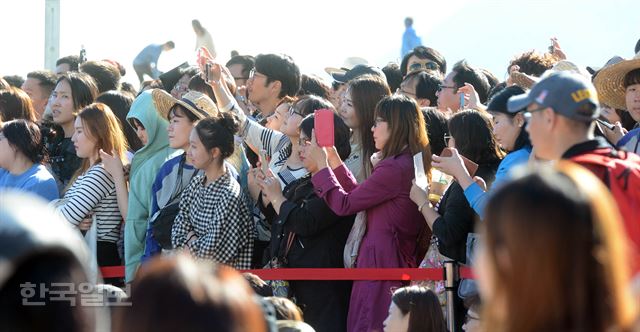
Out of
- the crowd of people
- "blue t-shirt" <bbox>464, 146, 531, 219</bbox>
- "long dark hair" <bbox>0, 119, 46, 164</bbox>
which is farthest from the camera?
"long dark hair" <bbox>0, 119, 46, 164</bbox>

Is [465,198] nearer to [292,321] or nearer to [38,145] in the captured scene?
[292,321]

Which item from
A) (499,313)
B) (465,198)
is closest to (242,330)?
(499,313)

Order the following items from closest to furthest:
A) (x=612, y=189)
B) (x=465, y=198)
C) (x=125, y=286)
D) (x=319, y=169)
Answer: (x=612, y=189) < (x=465, y=198) < (x=319, y=169) < (x=125, y=286)

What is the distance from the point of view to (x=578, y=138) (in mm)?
4555

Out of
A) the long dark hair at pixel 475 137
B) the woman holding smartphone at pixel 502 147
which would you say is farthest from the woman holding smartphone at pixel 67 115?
the woman holding smartphone at pixel 502 147

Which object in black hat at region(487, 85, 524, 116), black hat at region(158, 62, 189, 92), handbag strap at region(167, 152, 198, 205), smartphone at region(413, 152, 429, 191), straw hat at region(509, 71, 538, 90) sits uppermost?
black hat at region(487, 85, 524, 116)

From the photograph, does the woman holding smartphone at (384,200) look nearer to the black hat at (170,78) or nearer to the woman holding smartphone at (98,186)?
the woman holding smartphone at (98,186)

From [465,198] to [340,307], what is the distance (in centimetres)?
127

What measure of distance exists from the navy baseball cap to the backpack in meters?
0.22

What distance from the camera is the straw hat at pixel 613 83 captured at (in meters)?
7.07

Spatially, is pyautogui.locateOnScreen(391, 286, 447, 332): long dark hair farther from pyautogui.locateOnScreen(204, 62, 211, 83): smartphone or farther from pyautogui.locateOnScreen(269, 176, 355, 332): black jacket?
pyautogui.locateOnScreen(204, 62, 211, 83): smartphone

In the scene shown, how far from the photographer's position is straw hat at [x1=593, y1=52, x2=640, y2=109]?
7.07 metres

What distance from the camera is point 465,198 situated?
673 centimetres

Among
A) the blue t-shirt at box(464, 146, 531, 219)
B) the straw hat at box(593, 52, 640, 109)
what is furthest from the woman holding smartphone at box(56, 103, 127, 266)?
the straw hat at box(593, 52, 640, 109)
